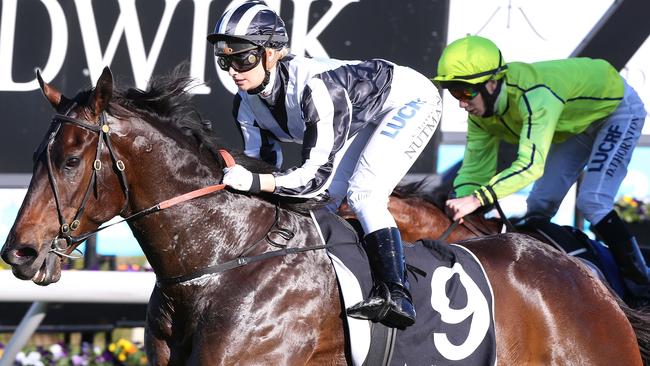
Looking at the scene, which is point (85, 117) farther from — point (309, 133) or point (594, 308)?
point (594, 308)

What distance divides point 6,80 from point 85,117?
2481 millimetres

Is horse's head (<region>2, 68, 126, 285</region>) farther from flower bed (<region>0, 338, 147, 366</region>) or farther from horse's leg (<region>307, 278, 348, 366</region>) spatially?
flower bed (<region>0, 338, 147, 366</region>)

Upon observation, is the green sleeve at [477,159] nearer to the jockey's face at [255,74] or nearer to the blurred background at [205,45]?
the blurred background at [205,45]

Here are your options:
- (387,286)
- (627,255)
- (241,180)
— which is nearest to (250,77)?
(241,180)

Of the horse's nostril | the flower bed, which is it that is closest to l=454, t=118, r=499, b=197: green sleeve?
the flower bed

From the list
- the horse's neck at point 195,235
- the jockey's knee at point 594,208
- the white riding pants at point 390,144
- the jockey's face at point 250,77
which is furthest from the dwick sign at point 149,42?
the horse's neck at point 195,235

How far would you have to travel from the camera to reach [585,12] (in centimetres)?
566

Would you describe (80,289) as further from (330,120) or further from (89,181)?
(330,120)

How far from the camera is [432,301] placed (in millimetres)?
3521

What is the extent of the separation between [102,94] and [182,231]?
1.63 feet

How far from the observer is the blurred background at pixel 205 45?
18.0ft

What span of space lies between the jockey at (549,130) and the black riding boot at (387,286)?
120cm

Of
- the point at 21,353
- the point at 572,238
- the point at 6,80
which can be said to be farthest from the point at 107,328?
the point at 572,238

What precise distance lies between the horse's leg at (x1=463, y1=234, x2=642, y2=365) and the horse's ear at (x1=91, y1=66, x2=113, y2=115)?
1434mm
